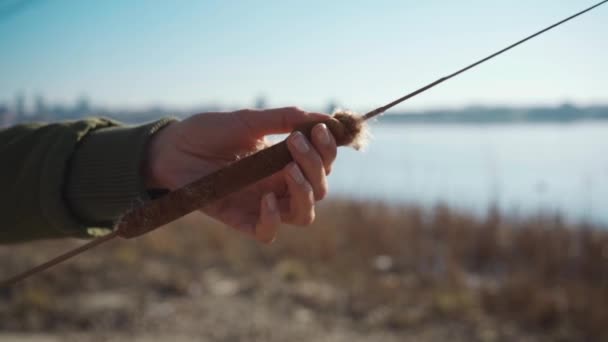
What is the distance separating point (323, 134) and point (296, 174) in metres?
0.18

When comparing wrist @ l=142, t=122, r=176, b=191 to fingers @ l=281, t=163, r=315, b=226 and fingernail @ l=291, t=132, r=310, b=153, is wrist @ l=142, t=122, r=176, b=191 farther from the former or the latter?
fingernail @ l=291, t=132, r=310, b=153

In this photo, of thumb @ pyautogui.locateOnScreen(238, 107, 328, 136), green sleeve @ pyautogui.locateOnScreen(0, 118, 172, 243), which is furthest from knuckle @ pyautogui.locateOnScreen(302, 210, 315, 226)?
green sleeve @ pyautogui.locateOnScreen(0, 118, 172, 243)

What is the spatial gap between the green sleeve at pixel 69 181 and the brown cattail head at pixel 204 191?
1.17ft

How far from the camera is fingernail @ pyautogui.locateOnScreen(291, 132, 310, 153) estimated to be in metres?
1.57

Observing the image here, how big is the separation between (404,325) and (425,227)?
11.1 ft

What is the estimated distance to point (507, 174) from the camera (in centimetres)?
1194

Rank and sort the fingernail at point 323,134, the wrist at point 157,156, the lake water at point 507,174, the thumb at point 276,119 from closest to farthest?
1. the fingernail at point 323,134
2. the thumb at point 276,119
3. the wrist at point 157,156
4. the lake water at point 507,174

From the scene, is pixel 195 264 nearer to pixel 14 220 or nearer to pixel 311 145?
pixel 14 220

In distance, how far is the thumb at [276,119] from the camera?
1.76m

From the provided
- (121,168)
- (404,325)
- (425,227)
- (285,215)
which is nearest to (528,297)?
(404,325)

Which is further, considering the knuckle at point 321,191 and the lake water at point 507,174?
→ the lake water at point 507,174

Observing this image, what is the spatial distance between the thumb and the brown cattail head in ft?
0.71

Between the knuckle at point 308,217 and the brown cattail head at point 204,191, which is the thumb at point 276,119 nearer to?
the brown cattail head at point 204,191

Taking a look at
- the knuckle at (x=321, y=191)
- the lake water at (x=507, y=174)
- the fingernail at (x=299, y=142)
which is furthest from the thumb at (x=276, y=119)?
the lake water at (x=507, y=174)
